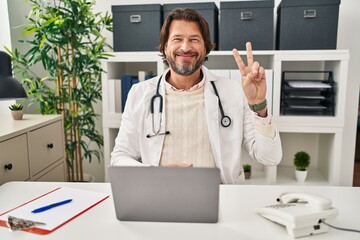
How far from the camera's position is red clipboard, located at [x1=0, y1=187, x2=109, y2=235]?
98 centimetres

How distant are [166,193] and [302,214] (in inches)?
14.4

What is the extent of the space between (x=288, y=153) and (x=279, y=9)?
1109 mm

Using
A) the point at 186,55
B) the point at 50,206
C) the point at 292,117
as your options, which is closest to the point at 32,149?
the point at 50,206

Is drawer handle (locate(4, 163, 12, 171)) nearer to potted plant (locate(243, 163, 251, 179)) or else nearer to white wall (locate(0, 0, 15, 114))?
white wall (locate(0, 0, 15, 114))

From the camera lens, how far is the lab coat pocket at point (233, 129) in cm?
164

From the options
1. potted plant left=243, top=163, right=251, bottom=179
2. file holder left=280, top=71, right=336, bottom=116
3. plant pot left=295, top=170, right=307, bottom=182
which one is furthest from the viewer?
potted plant left=243, top=163, right=251, bottom=179

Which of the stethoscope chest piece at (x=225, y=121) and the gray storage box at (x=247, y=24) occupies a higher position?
the gray storage box at (x=247, y=24)

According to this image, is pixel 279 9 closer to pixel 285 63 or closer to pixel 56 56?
pixel 285 63

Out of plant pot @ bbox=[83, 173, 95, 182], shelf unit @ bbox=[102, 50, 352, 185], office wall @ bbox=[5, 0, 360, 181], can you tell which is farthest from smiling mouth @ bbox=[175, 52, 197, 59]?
plant pot @ bbox=[83, 173, 95, 182]

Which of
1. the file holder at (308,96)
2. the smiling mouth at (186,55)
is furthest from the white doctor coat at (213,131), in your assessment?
the file holder at (308,96)

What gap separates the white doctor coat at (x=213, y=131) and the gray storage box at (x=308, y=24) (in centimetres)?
74

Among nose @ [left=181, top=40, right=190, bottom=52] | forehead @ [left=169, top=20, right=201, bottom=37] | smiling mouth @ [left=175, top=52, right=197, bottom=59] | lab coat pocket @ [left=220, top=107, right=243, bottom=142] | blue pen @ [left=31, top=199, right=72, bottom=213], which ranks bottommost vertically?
blue pen @ [left=31, top=199, right=72, bottom=213]

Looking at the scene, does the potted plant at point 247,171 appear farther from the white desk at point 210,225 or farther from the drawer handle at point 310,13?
the white desk at point 210,225

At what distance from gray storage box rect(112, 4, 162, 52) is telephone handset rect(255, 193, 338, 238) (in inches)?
63.7
